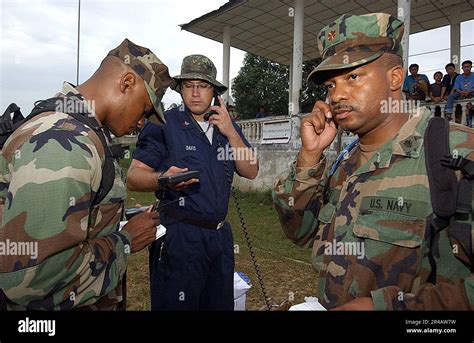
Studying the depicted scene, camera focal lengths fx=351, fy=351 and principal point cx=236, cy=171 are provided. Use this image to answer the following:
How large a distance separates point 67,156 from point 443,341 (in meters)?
1.67

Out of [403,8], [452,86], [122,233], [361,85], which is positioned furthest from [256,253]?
[403,8]

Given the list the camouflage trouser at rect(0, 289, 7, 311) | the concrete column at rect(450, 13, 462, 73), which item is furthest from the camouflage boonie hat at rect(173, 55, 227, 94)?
the concrete column at rect(450, 13, 462, 73)

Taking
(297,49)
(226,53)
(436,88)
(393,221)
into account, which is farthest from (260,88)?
(393,221)

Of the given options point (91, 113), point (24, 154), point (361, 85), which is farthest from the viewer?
point (91, 113)

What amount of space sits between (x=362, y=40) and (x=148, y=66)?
1.12m

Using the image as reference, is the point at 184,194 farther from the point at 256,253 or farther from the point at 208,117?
the point at 256,253

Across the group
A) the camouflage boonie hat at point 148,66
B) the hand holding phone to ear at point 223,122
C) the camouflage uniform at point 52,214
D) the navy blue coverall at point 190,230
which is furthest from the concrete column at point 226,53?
the camouflage uniform at point 52,214

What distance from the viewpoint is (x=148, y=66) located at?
6.35 ft

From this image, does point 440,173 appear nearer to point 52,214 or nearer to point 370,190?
point 370,190

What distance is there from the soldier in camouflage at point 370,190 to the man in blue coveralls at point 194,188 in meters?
0.75

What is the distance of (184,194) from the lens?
261 centimetres

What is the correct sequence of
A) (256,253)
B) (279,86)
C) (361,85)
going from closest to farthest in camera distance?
(361,85)
(256,253)
(279,86)

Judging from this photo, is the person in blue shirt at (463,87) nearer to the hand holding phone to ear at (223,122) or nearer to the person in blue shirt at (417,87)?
the person in blue shirt at (417,87)

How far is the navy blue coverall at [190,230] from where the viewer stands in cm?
249
